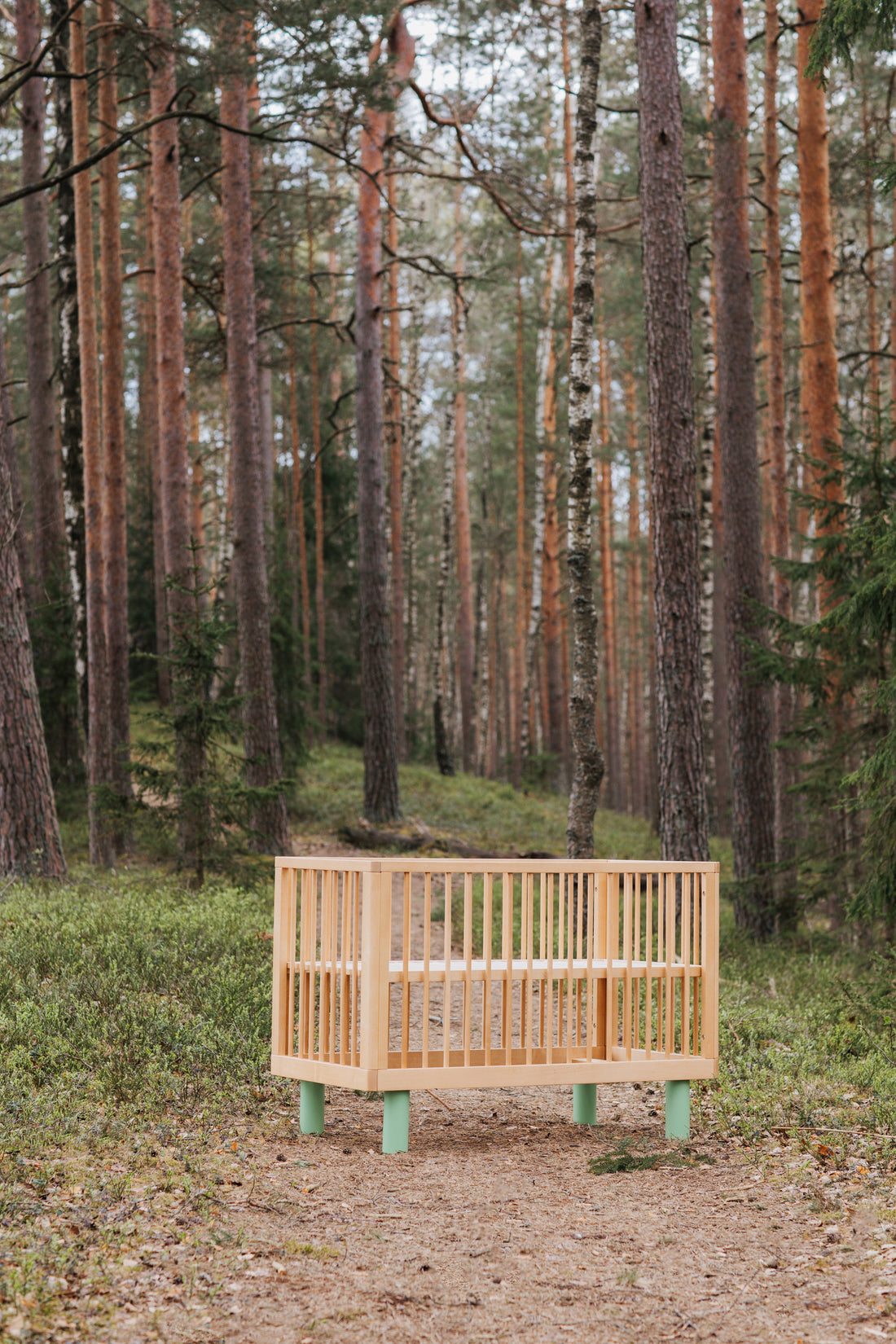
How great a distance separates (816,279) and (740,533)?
3.03 meters

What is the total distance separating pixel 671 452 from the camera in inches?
397

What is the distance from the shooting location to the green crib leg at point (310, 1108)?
5422 mm

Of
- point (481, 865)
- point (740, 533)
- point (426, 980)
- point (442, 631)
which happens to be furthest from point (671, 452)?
point (442, 631)

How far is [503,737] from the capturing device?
49.8 metres

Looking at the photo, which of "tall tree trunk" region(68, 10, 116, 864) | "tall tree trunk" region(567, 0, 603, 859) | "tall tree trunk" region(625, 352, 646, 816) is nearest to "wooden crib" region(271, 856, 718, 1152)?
"tall tree trunk" region(567, 0, 603, 859)

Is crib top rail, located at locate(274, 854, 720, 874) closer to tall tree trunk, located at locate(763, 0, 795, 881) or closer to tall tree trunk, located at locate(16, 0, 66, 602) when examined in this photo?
tall tree trunk, located at locate(763, 0, 795, 881)

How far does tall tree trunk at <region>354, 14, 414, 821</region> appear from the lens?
1658cm

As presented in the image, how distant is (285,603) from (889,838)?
37.7ft

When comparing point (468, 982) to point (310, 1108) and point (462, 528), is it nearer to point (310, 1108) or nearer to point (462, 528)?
point (310, 1108)

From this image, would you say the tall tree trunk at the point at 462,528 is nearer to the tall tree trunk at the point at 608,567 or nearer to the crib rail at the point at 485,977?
the tall tree trunk at the point at 608,567

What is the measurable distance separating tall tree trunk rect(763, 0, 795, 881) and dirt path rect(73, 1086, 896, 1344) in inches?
366

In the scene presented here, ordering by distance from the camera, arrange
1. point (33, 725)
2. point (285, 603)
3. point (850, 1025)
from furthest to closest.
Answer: point (285, 603) → point (33, 725) → point (850, 1025)

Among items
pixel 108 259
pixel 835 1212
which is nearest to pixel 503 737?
pixel 108 259

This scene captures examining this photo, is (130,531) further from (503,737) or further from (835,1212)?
(503,737)
